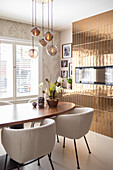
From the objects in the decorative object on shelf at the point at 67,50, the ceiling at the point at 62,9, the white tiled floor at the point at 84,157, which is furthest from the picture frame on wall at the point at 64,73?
the white tiled floor at the point at 84,157

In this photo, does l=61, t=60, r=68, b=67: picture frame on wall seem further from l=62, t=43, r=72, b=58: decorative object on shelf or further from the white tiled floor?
the white tiled floor

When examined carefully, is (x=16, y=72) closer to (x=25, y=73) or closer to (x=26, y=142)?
(x=25, y=73)

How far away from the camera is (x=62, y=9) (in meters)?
3.45

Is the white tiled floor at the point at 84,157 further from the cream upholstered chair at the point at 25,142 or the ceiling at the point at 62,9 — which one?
the ceiling at the point at 62,9

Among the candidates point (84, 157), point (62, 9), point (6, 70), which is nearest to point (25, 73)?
point (6, 70)

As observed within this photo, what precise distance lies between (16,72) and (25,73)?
27 cm

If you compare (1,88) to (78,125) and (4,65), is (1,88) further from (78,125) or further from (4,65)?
(78,125)

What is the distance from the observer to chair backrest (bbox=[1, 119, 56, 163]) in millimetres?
1776

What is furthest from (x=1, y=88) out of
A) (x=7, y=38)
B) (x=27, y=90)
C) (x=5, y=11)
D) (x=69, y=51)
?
(x=69, y=51)

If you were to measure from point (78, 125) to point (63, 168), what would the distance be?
0.61m

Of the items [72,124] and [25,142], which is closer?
[25,142]

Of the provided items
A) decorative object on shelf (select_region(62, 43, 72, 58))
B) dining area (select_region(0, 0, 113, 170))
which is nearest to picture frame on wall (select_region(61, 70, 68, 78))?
dining area (select_region(0, 0, 113, 170))

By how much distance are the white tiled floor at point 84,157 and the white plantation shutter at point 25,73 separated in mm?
1764

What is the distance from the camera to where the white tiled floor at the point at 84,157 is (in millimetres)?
2398
